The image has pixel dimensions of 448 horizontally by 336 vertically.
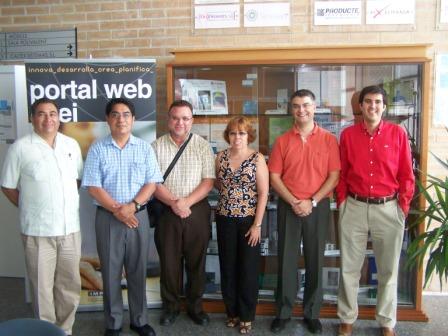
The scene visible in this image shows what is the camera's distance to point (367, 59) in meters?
3.15

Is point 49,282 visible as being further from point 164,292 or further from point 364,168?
point 364,168

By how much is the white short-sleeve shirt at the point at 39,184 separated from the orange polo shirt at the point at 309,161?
59.5 inches

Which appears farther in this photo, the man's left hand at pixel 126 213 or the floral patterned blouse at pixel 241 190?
the floral patterned blouse at pixel 241 190

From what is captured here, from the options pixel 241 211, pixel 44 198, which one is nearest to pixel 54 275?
pixel 44 198

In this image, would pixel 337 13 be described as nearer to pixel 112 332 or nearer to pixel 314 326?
pixel 314 326

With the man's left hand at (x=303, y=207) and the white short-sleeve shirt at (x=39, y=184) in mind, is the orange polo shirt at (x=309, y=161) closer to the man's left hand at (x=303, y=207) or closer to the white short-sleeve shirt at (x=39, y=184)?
the man's left hand at (x=303, y=207)

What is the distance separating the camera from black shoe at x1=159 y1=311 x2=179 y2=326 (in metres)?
3.22

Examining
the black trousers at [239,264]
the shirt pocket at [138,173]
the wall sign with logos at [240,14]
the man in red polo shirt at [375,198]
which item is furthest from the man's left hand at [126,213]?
the wall sign with logos at [240,14]

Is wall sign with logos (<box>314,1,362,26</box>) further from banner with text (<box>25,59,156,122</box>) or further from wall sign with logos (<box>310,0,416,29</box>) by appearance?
banner with text (<box>25,59,156,122</box>)

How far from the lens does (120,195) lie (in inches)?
→ 113

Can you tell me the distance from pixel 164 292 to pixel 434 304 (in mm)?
2246

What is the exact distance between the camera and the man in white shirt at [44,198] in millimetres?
2736

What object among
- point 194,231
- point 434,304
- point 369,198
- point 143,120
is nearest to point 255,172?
point 194,231

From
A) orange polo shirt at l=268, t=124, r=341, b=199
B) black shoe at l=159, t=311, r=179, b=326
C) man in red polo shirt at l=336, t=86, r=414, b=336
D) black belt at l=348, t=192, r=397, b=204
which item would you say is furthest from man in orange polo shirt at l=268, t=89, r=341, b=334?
black shoe at l=159, t=311, r=179, b=326
